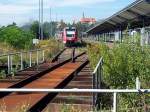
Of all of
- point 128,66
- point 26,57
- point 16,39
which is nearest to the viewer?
point 128,66

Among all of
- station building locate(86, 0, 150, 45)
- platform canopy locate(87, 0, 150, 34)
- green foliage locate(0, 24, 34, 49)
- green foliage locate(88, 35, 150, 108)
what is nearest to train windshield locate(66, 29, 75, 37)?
green foliage locate(0, 24, 34, 49)

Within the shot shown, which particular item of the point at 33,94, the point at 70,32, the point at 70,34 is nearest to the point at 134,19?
the point at 33,94

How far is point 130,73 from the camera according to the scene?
13.8 m

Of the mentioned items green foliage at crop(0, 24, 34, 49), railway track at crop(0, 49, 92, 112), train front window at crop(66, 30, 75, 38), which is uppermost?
train front window at crop(66, 30, 75, 38)

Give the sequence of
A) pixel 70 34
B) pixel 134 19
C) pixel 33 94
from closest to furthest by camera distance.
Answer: pixel 33 94 < pixel 134 19 < pixel 70 34

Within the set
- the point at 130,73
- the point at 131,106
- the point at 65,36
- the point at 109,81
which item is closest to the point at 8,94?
the point at 109,81

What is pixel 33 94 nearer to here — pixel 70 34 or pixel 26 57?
pixel 26 57

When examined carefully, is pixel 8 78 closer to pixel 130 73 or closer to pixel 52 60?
pixel 130 73

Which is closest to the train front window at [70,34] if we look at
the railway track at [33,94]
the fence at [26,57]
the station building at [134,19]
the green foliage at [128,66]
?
the station building at [134,19]

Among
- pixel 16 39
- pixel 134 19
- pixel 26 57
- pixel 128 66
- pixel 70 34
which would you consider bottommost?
pixel 26 57

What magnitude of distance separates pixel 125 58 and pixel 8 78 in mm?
8996

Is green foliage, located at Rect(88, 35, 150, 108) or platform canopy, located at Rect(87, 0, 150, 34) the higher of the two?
platform canopy, located at Rect(87, 0, 150, 34)

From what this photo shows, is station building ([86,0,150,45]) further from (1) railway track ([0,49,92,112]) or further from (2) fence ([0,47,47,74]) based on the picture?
(2) fence ([0,47,47,74])

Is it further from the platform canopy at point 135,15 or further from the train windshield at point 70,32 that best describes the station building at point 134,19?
the train windshield at point 70,32
